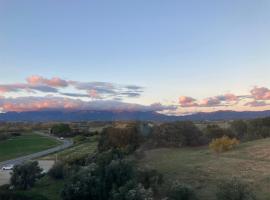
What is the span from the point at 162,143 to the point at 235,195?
49447mm

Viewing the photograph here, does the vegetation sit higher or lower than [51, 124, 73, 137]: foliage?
lower

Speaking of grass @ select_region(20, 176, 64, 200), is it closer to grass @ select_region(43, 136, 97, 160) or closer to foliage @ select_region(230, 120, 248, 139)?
grass @ select_region(43, 136, 97, 160)

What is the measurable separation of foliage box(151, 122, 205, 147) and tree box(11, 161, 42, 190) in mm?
36008

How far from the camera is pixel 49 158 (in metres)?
72.5

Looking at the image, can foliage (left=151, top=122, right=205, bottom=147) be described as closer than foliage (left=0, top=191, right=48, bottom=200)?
No

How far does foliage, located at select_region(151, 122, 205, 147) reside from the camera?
7462cm

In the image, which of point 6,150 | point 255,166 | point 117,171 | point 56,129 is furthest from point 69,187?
point 56,129

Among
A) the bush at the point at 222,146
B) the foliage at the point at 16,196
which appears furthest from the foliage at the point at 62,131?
the foliage at the point at 16,196

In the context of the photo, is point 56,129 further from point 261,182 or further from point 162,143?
point 261,182

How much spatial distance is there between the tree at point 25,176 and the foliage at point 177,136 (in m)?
36.0

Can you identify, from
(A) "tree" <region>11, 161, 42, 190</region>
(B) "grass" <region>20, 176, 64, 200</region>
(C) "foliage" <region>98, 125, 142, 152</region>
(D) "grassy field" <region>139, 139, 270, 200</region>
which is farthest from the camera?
(C) "foliage" <region>98, 125, 142, 152</region>

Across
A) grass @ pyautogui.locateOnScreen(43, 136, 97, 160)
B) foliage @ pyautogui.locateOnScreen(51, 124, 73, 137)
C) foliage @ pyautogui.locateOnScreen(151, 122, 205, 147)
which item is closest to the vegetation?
foliage @ pyautogui.locateOnScreen(151, 122, 205, 147)

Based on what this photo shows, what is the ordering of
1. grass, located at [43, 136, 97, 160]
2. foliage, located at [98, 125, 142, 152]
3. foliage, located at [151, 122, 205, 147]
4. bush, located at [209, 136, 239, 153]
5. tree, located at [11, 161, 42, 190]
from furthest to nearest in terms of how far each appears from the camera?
foliage, located at [151, 122, 205, 147] → foliage, located at [98, 125, 142, 152] → grass, located at [43, 136, 97, 160] → bush, located at [209, 136, 239, 153] → tree, located at [11, 161, 42, 190]

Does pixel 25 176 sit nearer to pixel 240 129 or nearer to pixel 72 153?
pixel 72 153
